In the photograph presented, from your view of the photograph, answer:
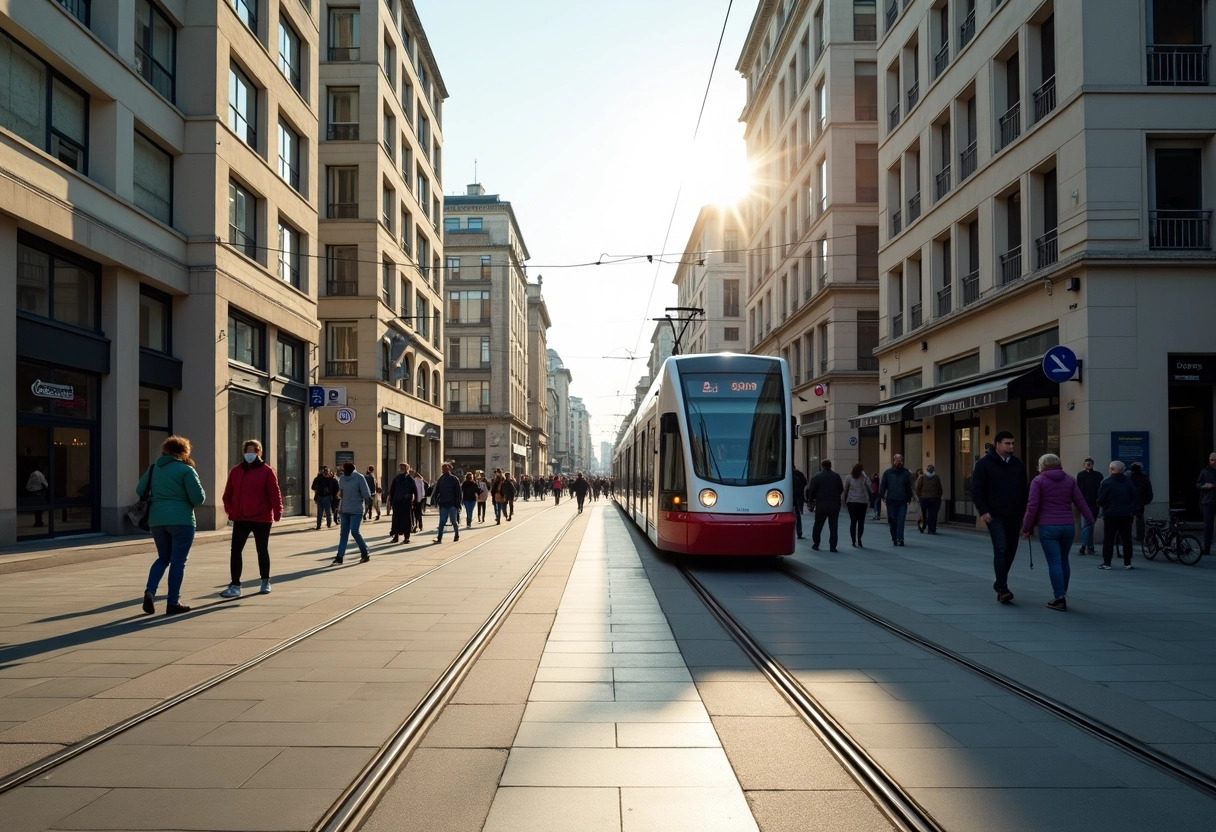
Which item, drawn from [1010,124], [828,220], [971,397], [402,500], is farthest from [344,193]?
[971,397]

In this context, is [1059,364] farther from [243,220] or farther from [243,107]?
[243,107]

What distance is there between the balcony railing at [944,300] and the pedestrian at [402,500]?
1496cm

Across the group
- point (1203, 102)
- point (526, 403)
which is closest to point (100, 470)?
point (1203, 102)

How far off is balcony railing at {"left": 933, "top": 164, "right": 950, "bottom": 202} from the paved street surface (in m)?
17.0

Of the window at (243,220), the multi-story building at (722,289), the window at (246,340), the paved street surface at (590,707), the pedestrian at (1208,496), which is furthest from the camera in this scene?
the multi-story building at (722,289)

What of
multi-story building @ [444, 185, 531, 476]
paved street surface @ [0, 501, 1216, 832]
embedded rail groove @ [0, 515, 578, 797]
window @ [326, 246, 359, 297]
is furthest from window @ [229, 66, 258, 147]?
multi-story building @ [444, 185, 531, 476]

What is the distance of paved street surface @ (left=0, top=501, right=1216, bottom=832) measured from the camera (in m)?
4.14

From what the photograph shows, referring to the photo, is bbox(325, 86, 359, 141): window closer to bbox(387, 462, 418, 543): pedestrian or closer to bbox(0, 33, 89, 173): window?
bbox(0, 33, 89, 173): window

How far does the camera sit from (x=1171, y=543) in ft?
51.1

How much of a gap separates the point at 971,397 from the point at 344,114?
26.6 meters

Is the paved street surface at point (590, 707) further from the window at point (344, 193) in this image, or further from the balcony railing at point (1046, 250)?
the window at point (344, 193)

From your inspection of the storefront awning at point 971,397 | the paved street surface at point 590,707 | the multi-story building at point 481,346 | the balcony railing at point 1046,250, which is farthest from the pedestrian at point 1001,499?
the multi-story building at point 481,346

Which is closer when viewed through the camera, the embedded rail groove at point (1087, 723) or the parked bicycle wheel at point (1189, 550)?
the embedded rail groove at point (1087, 723)

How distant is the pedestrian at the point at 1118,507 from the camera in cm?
1462
